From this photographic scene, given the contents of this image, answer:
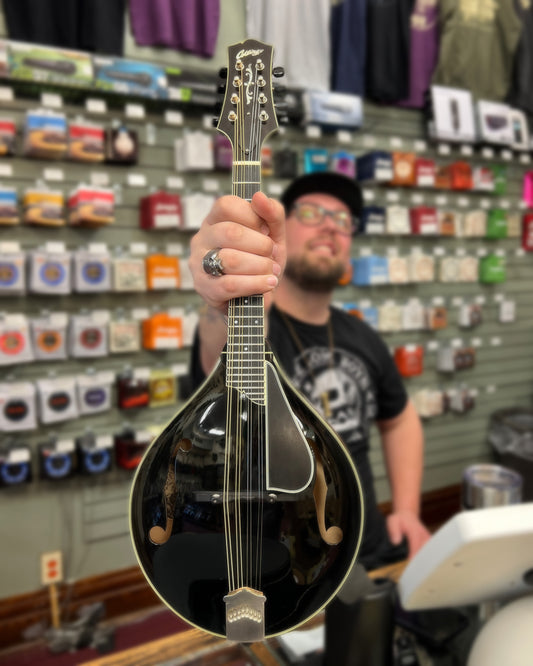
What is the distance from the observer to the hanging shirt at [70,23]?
7.59 feet

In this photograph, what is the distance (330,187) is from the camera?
5.57ft

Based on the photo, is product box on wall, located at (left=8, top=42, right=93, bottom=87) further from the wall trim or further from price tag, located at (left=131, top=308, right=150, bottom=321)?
the wall trim

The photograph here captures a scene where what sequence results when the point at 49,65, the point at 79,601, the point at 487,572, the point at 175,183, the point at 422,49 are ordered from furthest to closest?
the point at 422,49
the point at 175,183
the point at 79,601
the point at 49,65
the point at 487,572

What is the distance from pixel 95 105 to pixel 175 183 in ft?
1.76

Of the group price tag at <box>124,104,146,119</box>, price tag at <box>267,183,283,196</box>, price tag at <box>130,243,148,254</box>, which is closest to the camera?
price tag at <box>124,104,146,119</box>

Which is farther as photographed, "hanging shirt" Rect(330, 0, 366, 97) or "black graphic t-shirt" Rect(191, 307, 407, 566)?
"hanging shirt" Rect(330, 0, 366, 97)

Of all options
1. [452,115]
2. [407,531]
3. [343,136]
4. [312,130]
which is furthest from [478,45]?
[407,531]

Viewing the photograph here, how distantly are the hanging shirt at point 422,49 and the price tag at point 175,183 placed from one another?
1605 mm

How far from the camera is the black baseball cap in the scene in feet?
5.49

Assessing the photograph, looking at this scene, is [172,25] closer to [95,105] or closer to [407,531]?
[95,105]

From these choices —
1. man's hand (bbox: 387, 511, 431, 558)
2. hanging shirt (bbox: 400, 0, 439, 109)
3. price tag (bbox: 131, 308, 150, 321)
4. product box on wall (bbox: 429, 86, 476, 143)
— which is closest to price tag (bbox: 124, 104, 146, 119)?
price tag (bbox: 131, 308, 150, 321)

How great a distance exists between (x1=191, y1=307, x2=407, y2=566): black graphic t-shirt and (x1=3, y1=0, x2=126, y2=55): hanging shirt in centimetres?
171

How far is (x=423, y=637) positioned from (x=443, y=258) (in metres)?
3.21

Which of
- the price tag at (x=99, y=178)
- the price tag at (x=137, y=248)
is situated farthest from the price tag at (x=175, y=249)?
the price tag at (x=99, y=178)
